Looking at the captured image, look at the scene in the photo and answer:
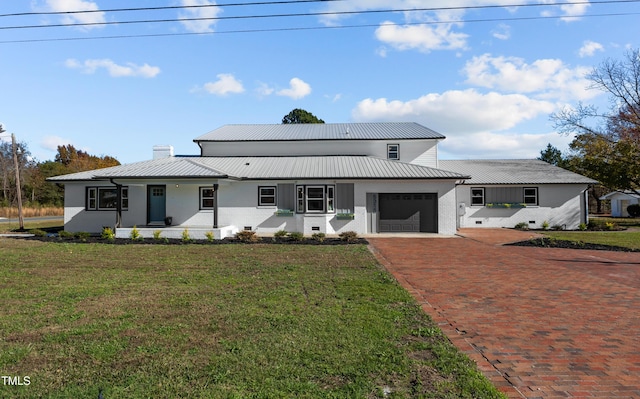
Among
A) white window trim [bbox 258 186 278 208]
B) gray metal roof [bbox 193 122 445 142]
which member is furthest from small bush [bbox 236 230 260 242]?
gray metal roof [bbox 193 122 445 142]

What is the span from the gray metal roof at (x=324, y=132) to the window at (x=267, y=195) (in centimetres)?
582

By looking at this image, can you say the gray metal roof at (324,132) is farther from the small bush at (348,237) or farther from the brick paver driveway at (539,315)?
the brick paver driveway at (539,315)

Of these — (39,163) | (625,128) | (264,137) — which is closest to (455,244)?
(264,137)

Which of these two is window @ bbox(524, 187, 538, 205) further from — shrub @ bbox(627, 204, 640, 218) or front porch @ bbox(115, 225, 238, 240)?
shrub @ bbox(627, 204, 640, 218)

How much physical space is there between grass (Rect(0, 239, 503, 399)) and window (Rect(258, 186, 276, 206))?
11.2m

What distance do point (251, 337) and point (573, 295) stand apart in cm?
683

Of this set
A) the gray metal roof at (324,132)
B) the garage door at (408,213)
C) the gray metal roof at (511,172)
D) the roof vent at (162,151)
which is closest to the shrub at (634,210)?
the gray metal roof at (511,172)

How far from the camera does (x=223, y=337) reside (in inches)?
205

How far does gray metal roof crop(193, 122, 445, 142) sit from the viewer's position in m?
25.5

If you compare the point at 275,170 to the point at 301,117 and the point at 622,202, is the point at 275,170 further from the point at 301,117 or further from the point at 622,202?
the point at 622,202

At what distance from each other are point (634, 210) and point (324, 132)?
39.1m

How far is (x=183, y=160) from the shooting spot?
22.4 m

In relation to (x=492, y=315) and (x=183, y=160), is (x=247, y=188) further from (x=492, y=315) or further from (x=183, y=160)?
(x=492, y=315)

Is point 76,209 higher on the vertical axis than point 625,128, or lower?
lower
